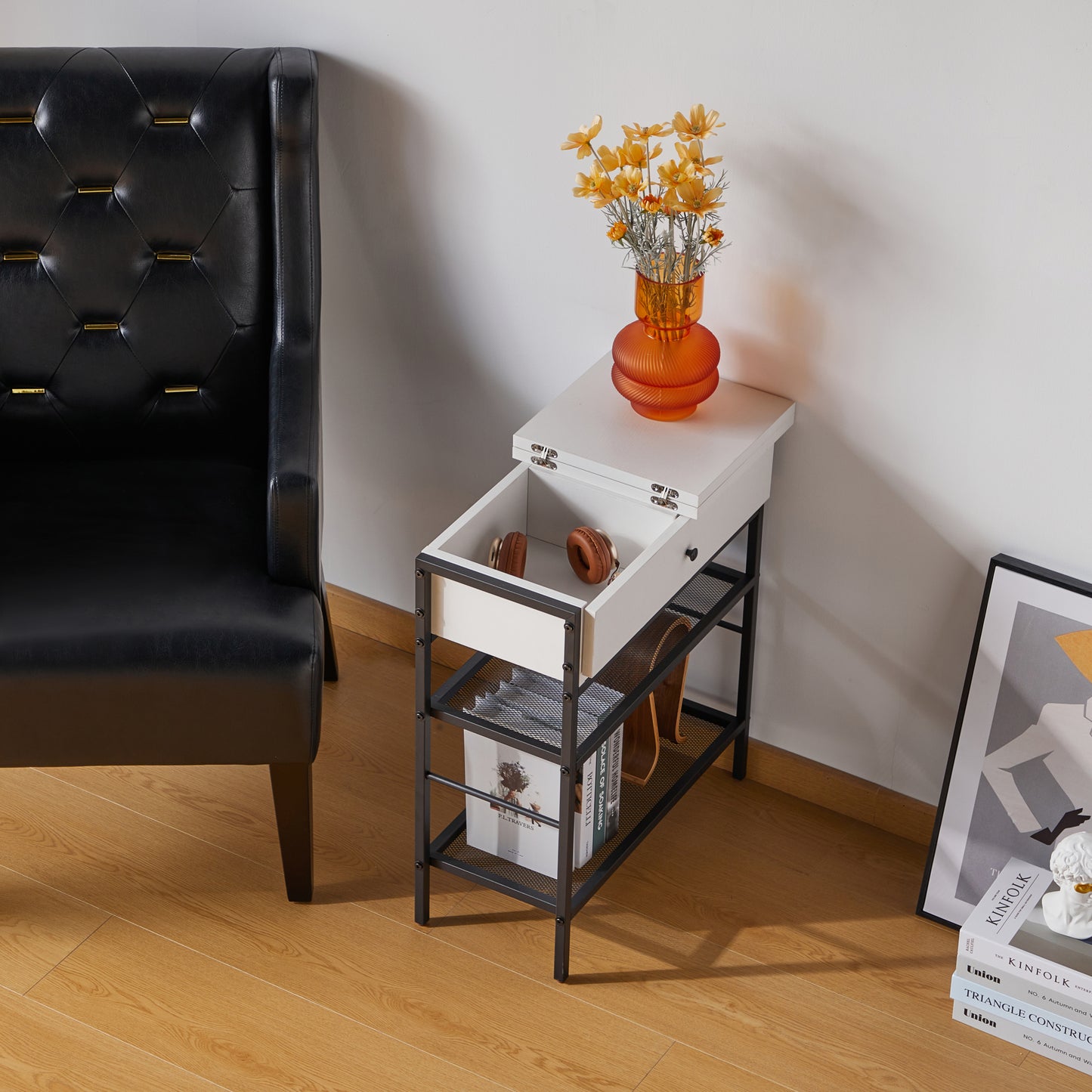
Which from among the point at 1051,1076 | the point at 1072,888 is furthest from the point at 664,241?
the point at 1051,1076

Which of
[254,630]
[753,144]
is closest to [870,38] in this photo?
[753,144]

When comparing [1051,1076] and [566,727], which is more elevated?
[566,727]

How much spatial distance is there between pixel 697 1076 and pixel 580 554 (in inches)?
25.7

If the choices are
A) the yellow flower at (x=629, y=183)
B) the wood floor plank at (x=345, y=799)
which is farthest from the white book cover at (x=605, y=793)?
the yellow flower at (x=629, y=183)

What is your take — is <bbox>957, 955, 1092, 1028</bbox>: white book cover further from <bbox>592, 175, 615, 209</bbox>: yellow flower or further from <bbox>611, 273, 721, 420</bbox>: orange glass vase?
<bbox>592, 175, 615, 209</bbox>: yellow flower

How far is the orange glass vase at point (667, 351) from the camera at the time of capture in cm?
175

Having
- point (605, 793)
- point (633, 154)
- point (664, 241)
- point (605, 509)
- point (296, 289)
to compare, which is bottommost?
point (605, 793)

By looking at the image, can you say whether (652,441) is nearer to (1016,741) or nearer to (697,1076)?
(1016,741)

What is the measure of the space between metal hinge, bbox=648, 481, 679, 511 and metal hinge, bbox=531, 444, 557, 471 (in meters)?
0.14

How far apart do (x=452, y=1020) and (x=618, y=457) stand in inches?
29.1

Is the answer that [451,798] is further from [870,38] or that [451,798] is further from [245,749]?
[870,38]

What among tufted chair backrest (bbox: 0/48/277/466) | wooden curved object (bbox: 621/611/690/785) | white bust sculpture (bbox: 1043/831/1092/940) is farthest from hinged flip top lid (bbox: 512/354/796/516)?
white bust sculpture (bbox: 1043/831/1092/940)

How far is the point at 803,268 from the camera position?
1.80m

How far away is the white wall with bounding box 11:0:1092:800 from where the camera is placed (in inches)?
64.2
